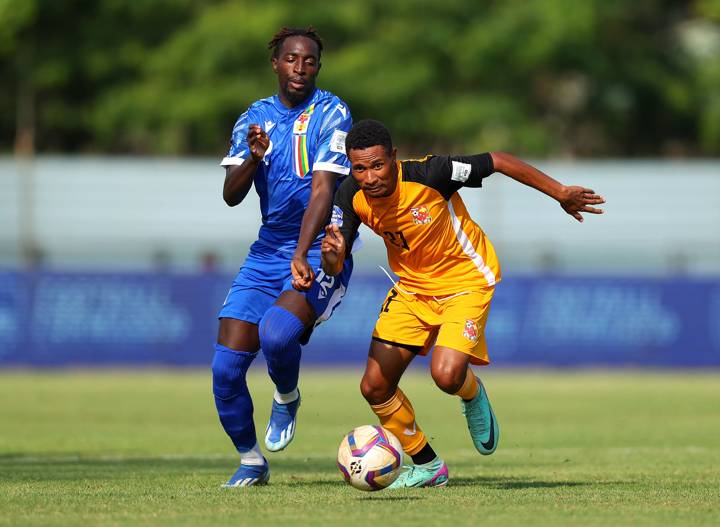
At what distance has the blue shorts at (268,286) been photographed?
8617mm

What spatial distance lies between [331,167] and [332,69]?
72.7 ft

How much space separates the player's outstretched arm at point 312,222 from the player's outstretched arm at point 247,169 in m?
0.40

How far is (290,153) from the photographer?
8.62 m

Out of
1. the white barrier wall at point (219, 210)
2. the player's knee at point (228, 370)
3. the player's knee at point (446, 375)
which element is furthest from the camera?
the white barrier wall at point (219, 210)

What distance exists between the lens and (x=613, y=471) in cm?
965

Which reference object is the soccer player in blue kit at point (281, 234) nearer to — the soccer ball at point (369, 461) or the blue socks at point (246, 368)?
the blue socks at point (246, 368)

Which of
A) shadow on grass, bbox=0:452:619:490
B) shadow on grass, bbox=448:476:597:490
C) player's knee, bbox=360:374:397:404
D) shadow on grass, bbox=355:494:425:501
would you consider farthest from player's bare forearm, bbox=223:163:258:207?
shadow on grass, bbox=448:476:597:490

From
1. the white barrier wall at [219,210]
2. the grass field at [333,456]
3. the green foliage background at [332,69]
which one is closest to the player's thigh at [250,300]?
the grass field at [333,456]

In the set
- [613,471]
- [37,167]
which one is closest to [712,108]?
[37,167]

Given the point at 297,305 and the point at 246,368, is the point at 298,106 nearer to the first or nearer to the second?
the point at 297,305

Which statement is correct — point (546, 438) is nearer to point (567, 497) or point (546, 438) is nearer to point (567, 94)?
point (567, 497)

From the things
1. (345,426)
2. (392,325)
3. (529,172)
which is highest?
(529,172)

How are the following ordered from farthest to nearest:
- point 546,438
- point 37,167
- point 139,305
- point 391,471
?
point 37,167, point 139,305, point 546,438, point 391,471

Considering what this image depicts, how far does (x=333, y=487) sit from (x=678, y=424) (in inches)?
271
